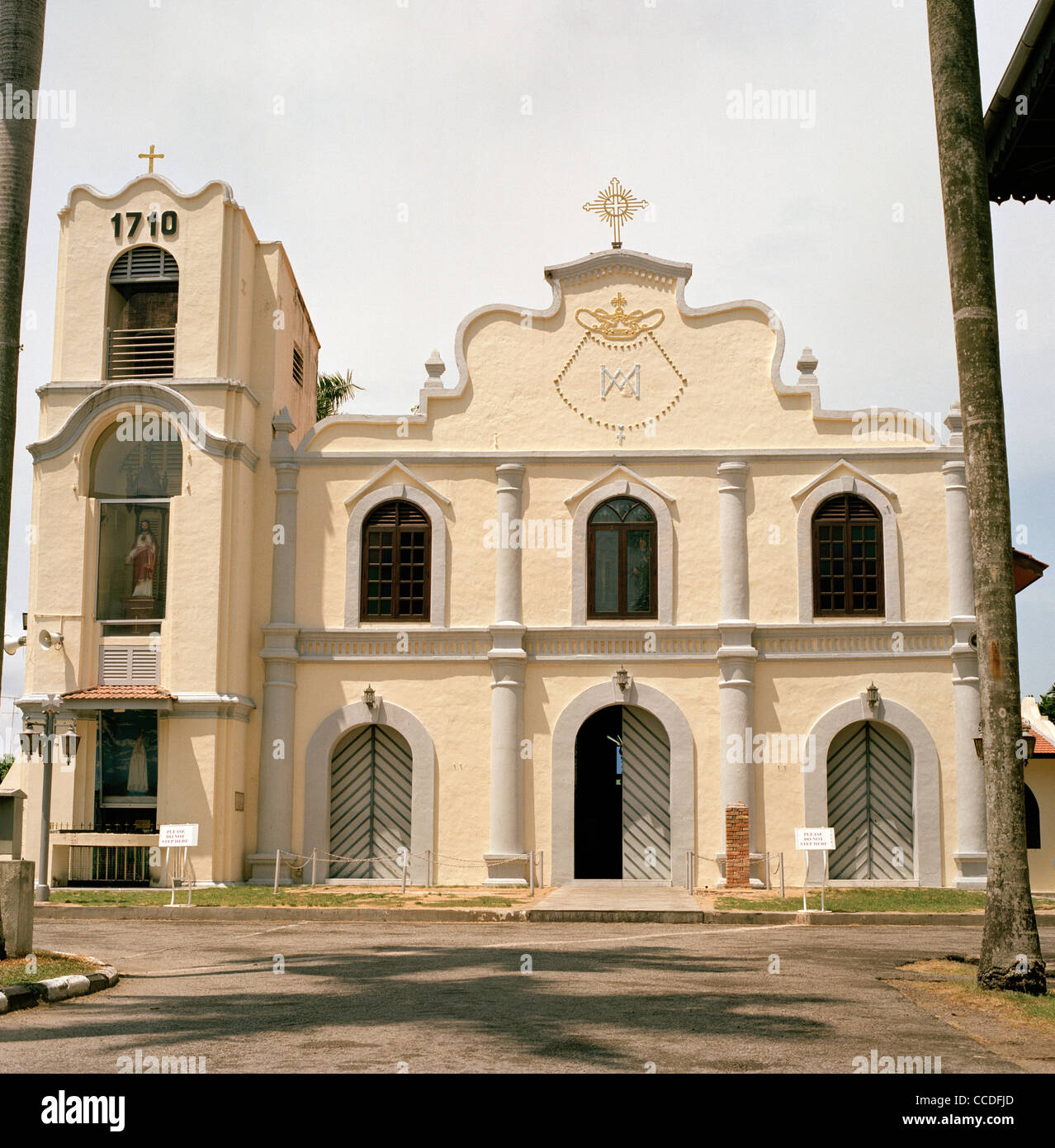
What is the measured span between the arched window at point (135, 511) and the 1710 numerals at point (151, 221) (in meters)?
3.24

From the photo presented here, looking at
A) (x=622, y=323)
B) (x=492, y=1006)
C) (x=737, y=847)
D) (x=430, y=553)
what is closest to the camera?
(x=492, y=1006)

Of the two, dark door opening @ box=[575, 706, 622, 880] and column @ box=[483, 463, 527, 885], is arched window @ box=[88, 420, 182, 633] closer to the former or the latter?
column @ box=[483, 463, 527, 885]

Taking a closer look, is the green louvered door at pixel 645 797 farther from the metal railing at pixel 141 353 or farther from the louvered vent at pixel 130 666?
the metal railing at pixel 141 353

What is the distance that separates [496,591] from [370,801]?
4.23 m

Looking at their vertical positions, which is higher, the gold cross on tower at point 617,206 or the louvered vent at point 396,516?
the gold cross on tower at point 617,206

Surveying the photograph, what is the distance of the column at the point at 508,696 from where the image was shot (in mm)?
23922

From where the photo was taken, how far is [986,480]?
12.5 metres

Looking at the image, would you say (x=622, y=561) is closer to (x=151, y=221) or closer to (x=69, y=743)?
(x=69, y=743)

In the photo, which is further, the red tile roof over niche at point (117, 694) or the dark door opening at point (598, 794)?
the dark door opening at point (598, 794)

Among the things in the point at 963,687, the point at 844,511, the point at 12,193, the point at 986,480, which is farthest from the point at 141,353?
the point at 986,480

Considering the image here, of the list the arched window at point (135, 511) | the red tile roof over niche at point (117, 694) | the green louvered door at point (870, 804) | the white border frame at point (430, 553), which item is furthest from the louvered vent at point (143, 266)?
the green louvered door at point (870, 804)

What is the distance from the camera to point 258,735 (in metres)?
24.8

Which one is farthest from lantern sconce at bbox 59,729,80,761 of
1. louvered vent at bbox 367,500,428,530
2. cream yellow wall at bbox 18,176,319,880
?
louvered vent at bbox 367,500,428,530
